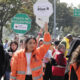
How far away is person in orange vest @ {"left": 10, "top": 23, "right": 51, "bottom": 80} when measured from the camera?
5.16 meters

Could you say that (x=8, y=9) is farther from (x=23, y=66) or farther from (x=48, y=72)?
(x=23, y=66)

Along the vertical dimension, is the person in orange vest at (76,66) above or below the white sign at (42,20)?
below

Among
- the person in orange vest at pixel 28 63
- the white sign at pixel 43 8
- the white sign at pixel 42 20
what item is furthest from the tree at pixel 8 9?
the person in orange vest at pixel 28 63

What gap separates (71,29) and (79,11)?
46062 mm

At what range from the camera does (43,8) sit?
7.71m

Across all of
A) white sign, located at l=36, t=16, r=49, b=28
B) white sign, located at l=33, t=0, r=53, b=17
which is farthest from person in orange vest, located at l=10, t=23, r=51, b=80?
white sign, located at l=33, t=0, r=53, b=17

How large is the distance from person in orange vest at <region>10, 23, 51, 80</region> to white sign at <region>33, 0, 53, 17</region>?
7.17ft

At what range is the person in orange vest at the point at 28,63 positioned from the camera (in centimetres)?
516

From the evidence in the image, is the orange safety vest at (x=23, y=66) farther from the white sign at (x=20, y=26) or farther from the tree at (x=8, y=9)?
the tree at (x=8, y=9)

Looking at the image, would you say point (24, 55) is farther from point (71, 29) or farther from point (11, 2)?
point (71, 29)

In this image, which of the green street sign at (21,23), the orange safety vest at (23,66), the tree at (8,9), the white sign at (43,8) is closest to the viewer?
the orange safety vest at (23,66)

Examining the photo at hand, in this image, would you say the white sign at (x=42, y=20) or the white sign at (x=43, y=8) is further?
the white sign at (x=43, y=8)

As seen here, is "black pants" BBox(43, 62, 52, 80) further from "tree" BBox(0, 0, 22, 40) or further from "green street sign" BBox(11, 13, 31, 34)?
"tree" BBox(0, 0, 22, 40)

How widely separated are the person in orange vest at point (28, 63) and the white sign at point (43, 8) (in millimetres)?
2184
